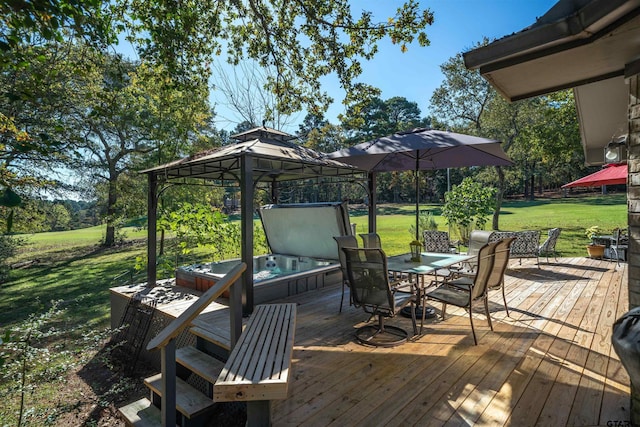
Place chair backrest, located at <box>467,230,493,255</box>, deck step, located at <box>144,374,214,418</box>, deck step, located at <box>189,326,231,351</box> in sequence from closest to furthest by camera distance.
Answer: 1. deck step, located at <box>144,374,214,418</box>
2. deck step, located at <box>189,326,231,351</box>
3. chair backrest, located at <box>467,230,493,255</box>

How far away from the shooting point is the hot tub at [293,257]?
217 inches

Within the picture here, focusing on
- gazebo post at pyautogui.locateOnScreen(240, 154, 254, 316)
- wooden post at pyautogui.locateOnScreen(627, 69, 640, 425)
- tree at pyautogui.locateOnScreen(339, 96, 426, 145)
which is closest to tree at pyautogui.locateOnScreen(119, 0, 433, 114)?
gazebo post at pyautogui.locateOnScreen(240, 154, 254, 316)

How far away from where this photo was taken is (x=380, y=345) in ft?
11.7

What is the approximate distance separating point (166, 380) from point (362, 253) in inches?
84.6

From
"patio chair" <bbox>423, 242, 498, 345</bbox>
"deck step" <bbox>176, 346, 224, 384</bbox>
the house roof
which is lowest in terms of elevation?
"deck step" <bbox>176, 346, 224, 384</bbox>

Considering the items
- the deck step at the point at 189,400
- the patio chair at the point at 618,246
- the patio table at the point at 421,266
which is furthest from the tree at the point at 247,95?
the patio chair at the point at 618,246

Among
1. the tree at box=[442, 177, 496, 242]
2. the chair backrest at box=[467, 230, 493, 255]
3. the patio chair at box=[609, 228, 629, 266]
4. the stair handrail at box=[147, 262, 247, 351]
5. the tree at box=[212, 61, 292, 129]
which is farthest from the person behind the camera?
the tree at box=[212, 61, 292, 129]

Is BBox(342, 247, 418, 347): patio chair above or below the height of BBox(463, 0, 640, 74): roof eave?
below

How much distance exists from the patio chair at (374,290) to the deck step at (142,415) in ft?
7.18

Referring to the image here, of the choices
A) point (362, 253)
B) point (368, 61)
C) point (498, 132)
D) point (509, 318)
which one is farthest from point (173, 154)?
point (498, 132)

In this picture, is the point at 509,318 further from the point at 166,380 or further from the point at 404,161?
the point at 166,380

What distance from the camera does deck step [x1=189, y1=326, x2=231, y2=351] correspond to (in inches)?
133

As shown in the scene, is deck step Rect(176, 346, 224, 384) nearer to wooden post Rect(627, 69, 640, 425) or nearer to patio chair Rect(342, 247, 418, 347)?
patio chair Rect(342, 247, 418, 347)

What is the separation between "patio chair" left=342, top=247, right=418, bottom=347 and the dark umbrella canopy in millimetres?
1882
